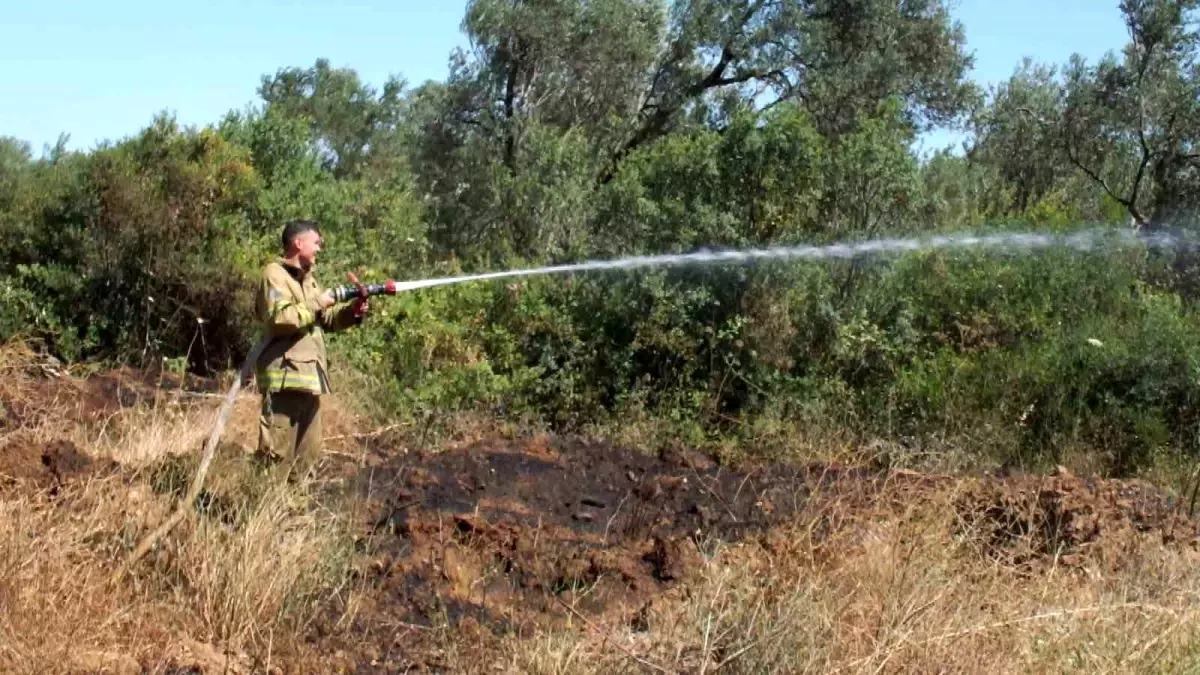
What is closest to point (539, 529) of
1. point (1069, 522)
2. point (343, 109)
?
point (1069, 522)

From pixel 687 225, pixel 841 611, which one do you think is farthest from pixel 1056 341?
pixel 841 611

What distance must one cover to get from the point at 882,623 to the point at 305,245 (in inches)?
149

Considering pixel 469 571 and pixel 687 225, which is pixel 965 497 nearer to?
pixel 469 571

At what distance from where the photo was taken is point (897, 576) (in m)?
4.86

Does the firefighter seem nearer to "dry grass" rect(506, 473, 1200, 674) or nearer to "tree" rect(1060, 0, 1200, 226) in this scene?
"dry grass" rect(506, 473, 1200, 674)

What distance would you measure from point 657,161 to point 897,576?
6.57 metres

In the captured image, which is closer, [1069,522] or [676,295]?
[1069,522]

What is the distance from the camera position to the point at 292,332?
6.65 meters

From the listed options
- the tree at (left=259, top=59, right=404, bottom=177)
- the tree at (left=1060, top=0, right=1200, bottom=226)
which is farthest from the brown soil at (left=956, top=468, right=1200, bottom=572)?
the tree at (left=259, top=59, right=404, bottom=177)

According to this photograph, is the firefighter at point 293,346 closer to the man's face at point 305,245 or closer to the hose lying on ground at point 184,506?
the man's face at point 305,245

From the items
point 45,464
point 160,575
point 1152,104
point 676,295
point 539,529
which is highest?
point 1152,104

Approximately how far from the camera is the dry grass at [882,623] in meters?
4.29

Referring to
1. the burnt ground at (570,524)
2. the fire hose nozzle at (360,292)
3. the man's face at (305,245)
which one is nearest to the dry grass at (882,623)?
the burnt ground at (570,524)

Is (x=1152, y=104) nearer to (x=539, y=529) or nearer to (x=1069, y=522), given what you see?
(x=1069, y=522)
